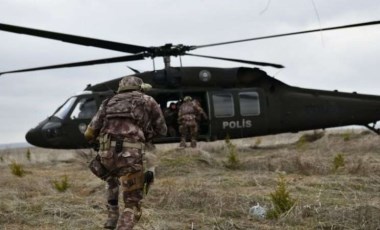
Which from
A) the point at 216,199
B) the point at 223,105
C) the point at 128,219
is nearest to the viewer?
the point at 128,219

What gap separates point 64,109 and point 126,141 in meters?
9.99

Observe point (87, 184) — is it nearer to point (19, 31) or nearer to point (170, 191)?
point (170, 191)

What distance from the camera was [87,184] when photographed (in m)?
8.86

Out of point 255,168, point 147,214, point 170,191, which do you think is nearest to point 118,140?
point 147,214

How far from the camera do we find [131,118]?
Result: 17.0 feet

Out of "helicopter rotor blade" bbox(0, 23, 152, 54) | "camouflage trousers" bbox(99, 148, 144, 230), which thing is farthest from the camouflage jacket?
"helicopter rotor blade" bbox(0, 23, 152, 54)

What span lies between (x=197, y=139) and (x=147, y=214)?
350 inches

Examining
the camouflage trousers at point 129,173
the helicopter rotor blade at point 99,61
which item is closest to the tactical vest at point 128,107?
the camouflage trousers at point 129,173

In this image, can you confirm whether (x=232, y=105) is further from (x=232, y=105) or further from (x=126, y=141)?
(x=126, y=141)

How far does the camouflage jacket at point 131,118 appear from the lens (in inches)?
203

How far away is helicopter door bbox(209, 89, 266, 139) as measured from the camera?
15086 mm

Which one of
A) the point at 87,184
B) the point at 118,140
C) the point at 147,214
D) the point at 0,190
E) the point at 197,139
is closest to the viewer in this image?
the point at 118,140

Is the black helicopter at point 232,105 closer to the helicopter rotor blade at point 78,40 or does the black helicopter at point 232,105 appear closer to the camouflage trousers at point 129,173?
the helicopter rotor blade at point 78,40

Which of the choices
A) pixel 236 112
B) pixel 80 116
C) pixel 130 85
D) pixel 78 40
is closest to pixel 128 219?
pixel 130 85
